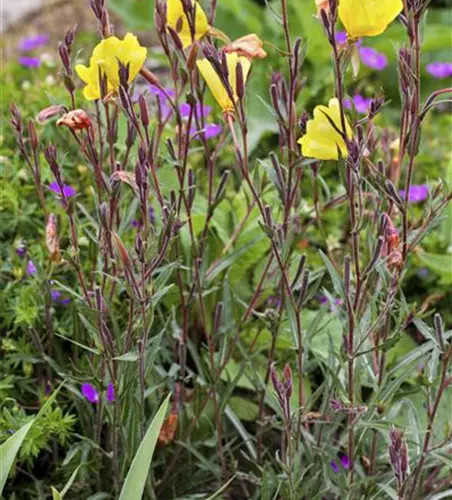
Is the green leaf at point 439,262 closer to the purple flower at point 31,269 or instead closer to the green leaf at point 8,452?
the purple flower at point 31,269

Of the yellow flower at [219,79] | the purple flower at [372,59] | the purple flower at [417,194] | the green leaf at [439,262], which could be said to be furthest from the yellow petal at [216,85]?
the purple flower at [372,59]

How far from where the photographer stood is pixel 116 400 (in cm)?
172

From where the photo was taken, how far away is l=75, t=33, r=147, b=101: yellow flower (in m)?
1.59

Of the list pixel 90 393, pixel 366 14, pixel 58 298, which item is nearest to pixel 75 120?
pixel 366 14

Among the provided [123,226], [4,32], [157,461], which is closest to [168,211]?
[123,226]

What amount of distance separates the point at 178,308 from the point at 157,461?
407 millimetres

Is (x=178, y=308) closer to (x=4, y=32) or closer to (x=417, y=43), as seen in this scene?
(x=417, y=43)

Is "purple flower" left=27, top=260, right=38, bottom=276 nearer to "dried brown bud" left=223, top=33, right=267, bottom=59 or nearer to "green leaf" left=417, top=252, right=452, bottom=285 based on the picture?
"dried brown bud" left=223, top=33, right=267, bottom=59

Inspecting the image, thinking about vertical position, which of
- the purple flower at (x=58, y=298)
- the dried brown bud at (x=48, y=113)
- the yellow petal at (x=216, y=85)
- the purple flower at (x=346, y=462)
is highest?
the dried brown bud at (x=48, y=113)

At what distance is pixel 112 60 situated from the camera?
5.28 ft

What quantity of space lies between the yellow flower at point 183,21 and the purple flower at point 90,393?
0.70m

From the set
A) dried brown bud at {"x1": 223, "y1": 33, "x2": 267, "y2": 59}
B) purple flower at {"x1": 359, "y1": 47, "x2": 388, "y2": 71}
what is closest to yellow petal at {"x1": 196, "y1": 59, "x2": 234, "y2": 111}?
dried brown bud at {"x1": 223, "y1": 33, "x2": 267, "y2": 59}

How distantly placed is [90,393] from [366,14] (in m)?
0.93

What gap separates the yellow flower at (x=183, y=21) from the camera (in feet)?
5.59
